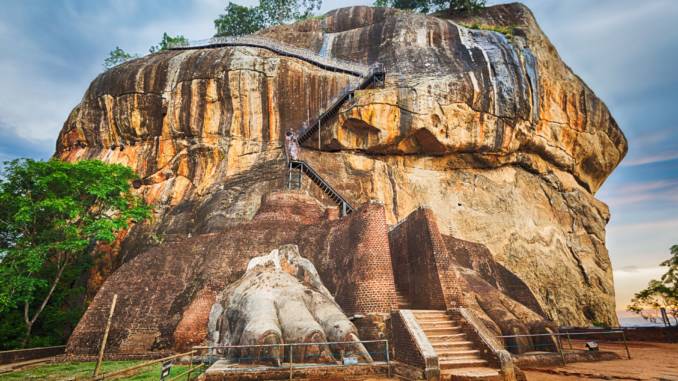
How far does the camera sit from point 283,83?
27.2 m

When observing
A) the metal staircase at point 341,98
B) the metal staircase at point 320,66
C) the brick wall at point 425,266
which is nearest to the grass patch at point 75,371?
the brick wall at point 425,266

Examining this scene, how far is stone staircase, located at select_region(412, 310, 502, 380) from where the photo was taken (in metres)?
7.72

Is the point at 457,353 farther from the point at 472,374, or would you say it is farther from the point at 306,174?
the point at 306,174

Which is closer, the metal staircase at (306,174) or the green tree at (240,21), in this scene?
the metal staircase at (306,174)

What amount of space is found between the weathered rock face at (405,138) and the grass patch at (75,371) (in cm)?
1145

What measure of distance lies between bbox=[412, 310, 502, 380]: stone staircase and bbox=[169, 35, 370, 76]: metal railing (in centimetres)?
2215

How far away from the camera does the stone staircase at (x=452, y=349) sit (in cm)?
772

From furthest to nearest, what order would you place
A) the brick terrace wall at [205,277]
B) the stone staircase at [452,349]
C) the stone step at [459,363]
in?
the brick terrace wall at [205,277]
the stone step at [459,363]
the stone staircase at [452,349]

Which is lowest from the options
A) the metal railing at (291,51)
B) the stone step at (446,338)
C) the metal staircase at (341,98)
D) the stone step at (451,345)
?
the stone step at (451,345)

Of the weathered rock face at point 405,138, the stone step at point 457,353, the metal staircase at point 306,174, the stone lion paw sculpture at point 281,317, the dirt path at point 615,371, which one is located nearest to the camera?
the dirt path at point 615,371

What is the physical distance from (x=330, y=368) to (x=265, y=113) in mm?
21261

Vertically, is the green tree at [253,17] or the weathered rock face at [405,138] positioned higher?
the green tree at [253,17]

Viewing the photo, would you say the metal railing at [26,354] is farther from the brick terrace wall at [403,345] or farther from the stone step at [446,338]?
the stone step at [446,338]

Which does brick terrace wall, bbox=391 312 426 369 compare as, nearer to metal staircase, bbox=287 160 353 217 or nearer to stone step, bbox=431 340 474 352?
stone step, bbox=431 340 474 352
